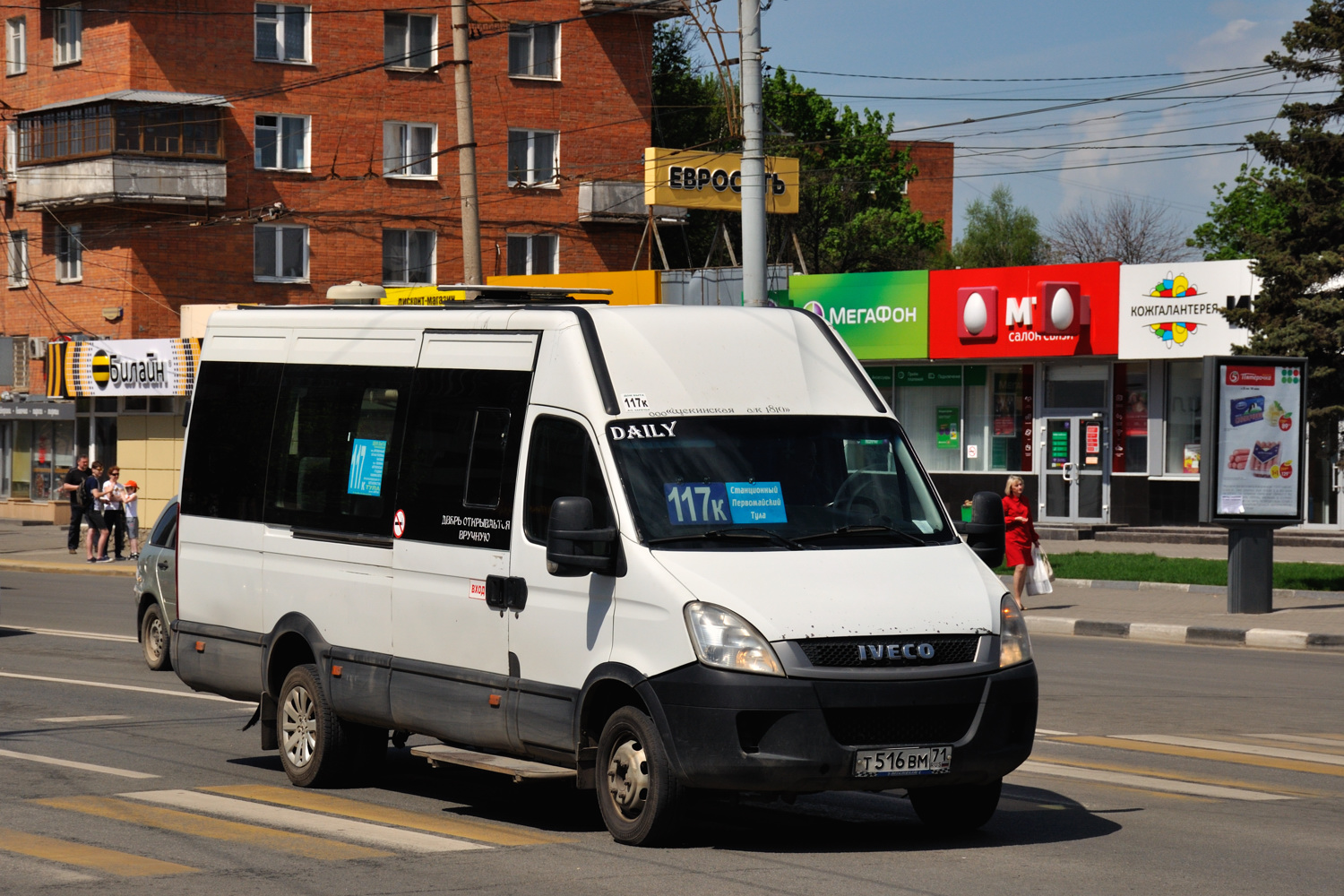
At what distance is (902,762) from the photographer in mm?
7484

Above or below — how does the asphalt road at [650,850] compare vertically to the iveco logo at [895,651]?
below

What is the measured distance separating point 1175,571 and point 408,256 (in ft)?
98.7

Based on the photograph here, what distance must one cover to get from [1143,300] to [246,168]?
975 inches

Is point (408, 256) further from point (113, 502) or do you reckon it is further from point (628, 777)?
point (628, 777)

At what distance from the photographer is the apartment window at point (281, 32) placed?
160ft

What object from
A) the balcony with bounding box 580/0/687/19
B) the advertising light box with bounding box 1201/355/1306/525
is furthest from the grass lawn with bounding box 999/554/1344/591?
the balcony with bounding box 580/0/687/19

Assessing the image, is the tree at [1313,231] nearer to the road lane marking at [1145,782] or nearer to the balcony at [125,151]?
the road lane marking at [1145,782]

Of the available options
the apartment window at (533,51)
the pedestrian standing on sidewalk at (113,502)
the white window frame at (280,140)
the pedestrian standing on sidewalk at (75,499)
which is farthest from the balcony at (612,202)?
the pedestrian standing on sidewalk at (113,502)

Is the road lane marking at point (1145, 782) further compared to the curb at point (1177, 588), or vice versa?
the curb at point (1177, 588)

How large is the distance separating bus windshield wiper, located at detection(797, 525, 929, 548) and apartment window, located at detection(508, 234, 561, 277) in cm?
4520

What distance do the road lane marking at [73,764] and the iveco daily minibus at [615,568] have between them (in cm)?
74

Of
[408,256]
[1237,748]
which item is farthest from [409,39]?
[1237,748]

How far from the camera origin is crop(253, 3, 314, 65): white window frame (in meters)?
48.6

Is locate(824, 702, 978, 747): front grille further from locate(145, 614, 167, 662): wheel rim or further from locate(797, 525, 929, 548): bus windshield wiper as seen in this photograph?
locate(145, 614, 167, 662): wheel rim
